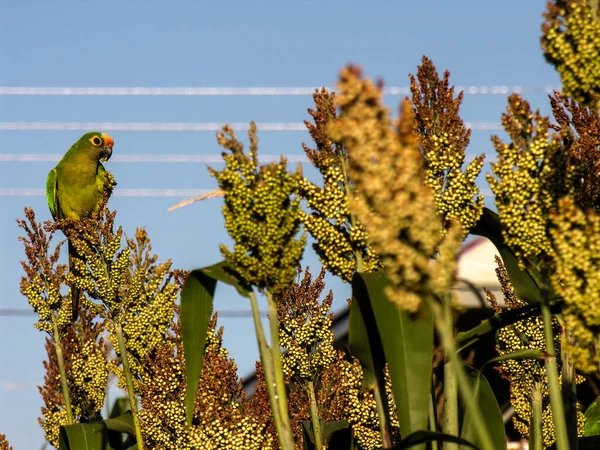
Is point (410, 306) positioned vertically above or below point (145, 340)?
below

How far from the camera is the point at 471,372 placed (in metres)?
4.43

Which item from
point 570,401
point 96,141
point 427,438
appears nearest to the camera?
point 427,438

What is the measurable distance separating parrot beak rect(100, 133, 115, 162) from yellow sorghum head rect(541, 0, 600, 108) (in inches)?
280

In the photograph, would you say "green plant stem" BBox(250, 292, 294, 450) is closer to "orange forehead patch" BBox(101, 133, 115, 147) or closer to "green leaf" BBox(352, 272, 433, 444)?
"green leaf" BBox(352, 272, 433, 444)

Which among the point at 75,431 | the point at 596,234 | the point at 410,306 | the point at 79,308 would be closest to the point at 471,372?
the point at 596,234

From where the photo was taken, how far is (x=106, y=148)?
32.0ft

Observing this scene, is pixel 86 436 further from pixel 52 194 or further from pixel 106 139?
pixel 106 139

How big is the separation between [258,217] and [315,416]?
329 cm

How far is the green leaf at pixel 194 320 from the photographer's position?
3680 mm

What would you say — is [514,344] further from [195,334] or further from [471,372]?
[195,334]

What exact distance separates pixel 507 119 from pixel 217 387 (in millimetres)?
3017

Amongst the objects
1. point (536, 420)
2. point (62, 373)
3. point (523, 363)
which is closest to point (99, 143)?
point (62, 373)

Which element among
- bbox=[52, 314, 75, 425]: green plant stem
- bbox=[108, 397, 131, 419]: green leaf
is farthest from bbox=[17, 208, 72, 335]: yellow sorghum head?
bbox=[108, 397, 131, 419]: green leaf

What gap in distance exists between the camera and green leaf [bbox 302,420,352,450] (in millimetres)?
6469
